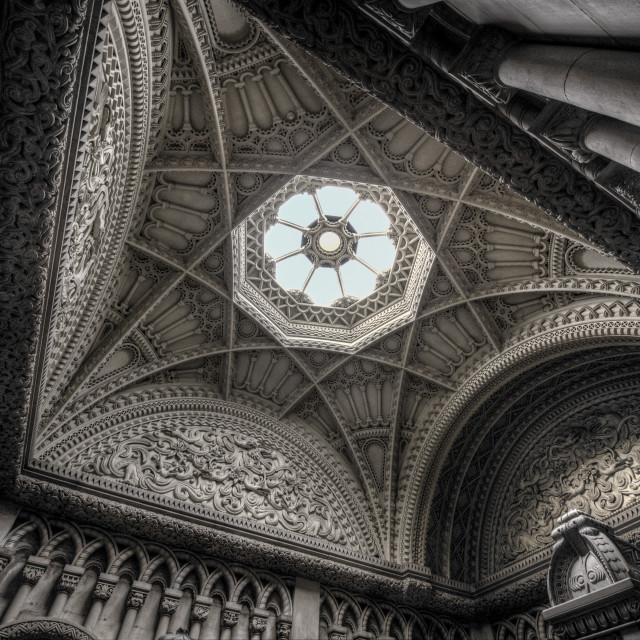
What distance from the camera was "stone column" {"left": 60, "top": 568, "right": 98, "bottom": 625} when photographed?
611cm

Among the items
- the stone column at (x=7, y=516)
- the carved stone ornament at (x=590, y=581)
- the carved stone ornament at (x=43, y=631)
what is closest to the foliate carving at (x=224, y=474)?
the stone column at (x=7, y=516)

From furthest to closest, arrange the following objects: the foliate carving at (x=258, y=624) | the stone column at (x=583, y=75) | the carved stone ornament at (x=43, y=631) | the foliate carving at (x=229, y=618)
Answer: the foliate carving at (x=258, y=624)
the foliate carving at (x=229, y=618)
the carved stone ornament at (x=43, y=631)
the stone column at (x=583, y=75)

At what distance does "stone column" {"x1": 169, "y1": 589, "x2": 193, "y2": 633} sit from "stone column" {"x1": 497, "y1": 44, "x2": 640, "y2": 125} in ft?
23.2

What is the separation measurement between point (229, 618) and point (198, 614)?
1.48ft

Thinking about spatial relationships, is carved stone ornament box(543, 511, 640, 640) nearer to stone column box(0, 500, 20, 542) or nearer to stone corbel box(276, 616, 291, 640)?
stone corbel box(276, 616, 291, 640)

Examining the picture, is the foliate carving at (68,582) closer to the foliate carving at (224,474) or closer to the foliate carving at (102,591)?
the foliate carving at (102,591)

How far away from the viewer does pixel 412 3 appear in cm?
301

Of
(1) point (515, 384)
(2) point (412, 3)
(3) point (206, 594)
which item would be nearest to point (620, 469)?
(1) point (515, 384)

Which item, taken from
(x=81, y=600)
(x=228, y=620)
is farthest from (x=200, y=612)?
(x=81, y=600)

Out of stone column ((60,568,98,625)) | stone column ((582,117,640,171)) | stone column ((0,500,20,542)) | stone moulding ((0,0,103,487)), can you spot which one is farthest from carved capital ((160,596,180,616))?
stone column ((582,117,640,171))

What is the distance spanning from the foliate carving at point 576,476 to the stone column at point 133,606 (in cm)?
594

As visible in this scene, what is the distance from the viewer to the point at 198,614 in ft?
22.3

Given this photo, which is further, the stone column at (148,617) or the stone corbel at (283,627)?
the stone corbel at (283,627)

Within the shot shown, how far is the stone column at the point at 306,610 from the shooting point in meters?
7.34
